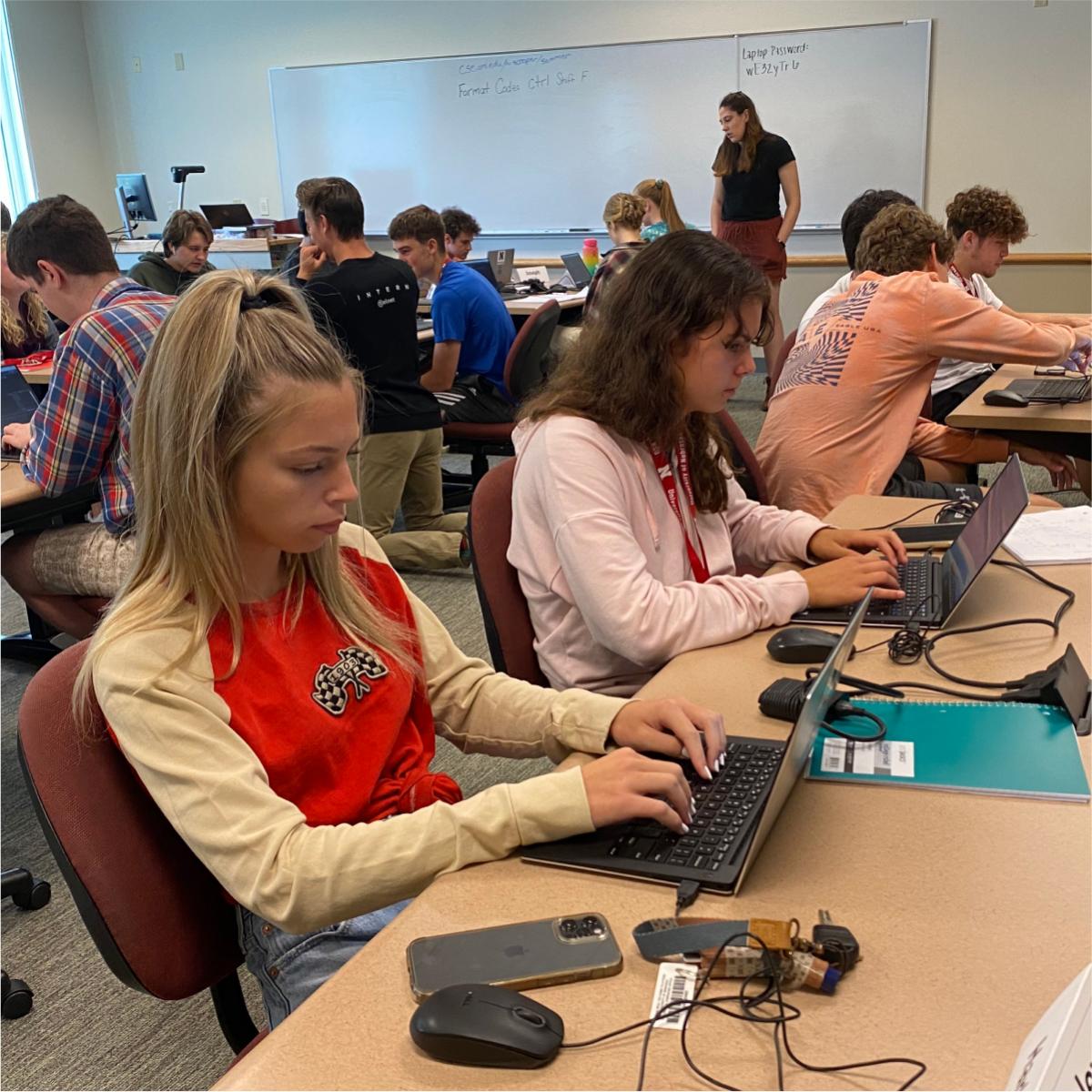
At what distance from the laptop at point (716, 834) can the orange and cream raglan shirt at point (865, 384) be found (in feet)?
5.33

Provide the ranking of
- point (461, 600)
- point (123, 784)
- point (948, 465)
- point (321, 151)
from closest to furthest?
point (123, 784), point (948, 465), point (461, 600), point (321, 151)

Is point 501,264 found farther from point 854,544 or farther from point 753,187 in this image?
point 854,544

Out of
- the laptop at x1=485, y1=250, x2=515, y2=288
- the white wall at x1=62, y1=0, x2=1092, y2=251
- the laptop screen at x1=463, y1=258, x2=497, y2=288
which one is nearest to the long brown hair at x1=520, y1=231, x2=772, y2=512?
the laptop screen at x1=463, y1=258, x2=497, y2=288

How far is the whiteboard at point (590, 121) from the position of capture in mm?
6461

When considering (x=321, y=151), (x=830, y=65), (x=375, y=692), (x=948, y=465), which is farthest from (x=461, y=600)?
(x=321, y=151)

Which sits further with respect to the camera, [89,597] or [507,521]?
[89,597]

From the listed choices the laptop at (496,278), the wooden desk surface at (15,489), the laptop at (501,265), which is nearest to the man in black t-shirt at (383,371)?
the wooden desk surface at (15,489)

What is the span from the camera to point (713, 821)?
1072 mm

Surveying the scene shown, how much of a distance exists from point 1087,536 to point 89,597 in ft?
7.33

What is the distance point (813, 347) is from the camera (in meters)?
2.79

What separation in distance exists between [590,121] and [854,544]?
5.94m

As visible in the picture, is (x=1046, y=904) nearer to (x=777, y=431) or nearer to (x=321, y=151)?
(x=777, y=431)

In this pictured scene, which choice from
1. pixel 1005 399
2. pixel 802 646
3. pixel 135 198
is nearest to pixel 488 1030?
pixel 802 646

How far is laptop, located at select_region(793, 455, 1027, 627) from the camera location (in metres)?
1.55
